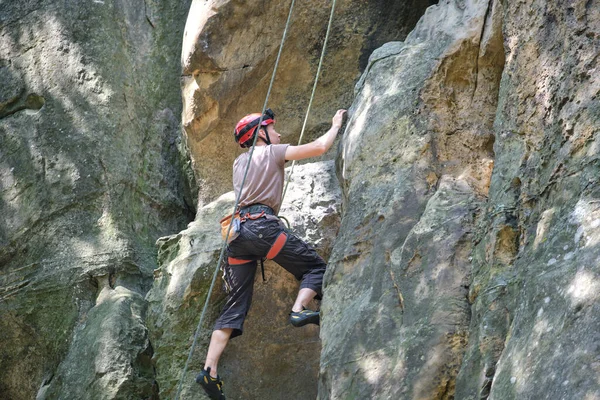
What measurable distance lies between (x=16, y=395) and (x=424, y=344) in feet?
16.3

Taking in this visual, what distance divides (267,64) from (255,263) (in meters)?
2.61

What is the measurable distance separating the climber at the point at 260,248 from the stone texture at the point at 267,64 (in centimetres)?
192

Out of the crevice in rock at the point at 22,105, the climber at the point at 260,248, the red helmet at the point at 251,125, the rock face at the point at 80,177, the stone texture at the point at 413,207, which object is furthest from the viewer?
the crevice in rock at the point at 22,105

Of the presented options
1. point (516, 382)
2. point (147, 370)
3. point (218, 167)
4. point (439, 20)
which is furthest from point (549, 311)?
point (218, 167)

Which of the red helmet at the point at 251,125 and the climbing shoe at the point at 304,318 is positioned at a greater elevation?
the red helmet at the point at 251,125

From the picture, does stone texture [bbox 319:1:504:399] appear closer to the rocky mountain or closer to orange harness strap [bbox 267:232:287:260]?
the rocky mountain

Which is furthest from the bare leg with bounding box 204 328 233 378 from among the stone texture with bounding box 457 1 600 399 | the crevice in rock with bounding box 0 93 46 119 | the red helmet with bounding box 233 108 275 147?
the crevice in rock with bounding box 0 93 46 119

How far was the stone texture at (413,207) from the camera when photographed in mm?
5156

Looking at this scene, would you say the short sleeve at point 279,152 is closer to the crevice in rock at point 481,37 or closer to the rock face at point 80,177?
the crevice in rock at point 481,37

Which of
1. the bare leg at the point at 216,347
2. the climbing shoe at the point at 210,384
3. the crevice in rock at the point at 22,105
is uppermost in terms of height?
the crevice in rock at the point at 22,105

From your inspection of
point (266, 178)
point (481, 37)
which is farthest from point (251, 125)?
point (481, 37)

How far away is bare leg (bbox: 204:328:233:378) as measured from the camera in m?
6.68

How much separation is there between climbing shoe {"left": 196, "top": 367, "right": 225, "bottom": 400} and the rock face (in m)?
1.28

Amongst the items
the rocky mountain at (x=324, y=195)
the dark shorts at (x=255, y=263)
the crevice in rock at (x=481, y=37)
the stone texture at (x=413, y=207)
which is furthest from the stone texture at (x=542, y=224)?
the dark shorts at (x=255, y=263)
